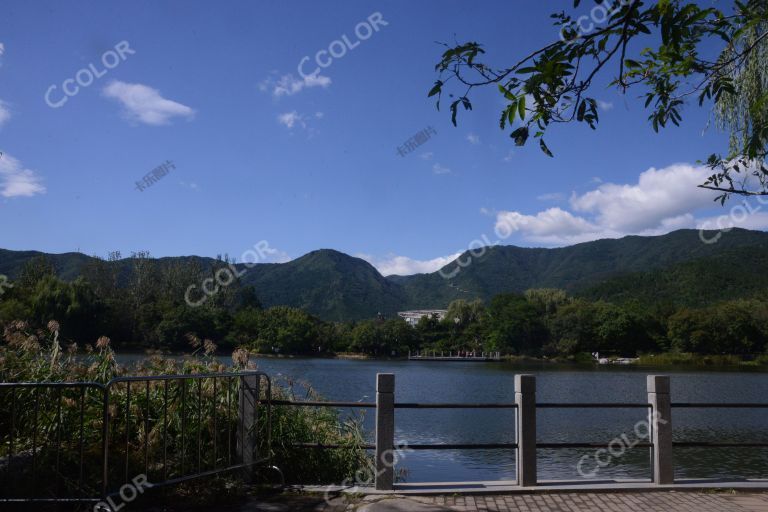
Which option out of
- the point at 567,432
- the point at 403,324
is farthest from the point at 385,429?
the point at 403,324

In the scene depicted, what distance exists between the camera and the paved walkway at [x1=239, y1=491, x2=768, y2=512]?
5512 mm

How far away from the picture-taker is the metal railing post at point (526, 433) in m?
6.28

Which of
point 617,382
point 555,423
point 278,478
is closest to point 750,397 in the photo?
point 617,382

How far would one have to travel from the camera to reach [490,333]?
91.6m

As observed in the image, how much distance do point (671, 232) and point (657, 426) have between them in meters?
175

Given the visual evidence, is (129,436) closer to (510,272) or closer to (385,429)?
(385,429)

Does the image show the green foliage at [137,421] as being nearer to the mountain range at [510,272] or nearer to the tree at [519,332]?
the tree at [519,332]

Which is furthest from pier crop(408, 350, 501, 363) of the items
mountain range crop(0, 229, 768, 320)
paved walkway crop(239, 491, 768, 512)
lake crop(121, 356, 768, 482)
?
paved walkway crop(239, 491, 768, 512)

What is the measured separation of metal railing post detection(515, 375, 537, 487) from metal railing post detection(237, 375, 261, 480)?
105 inches

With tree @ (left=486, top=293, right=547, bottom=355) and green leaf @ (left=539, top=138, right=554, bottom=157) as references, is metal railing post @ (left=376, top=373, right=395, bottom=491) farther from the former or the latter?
tree @ (left=486, top=293, right=547, bottom=355)

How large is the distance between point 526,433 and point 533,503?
74 centimetres

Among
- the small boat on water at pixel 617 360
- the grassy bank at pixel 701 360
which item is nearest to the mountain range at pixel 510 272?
the small boat on water at pixel 617 360

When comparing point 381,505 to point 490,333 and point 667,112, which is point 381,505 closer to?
point 667,112

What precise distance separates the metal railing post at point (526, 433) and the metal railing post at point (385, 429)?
4.27 feet
